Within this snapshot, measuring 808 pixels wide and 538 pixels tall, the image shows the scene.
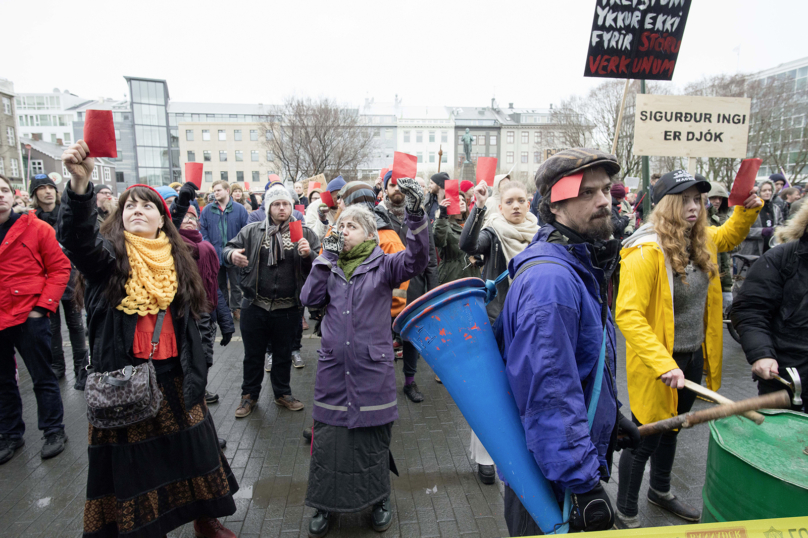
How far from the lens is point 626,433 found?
1.86m

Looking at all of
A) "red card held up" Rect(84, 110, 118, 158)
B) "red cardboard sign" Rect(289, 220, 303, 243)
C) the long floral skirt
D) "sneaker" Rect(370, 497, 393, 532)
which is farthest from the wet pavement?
"red card held up" Rect(84, 110, 118, 158)

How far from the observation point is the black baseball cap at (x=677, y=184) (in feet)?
9.46

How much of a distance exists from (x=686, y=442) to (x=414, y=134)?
240 feet

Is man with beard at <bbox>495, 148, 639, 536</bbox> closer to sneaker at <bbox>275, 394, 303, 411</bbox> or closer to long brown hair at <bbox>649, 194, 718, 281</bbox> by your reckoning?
long brown hair at <bbox>649, 194, 718, 281</bbox>

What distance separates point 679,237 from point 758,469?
4.60 ft

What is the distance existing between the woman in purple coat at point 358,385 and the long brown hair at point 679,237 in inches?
60.2

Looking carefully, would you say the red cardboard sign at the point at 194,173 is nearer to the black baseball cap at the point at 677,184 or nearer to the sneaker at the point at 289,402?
the sneaker at the point at 289,402

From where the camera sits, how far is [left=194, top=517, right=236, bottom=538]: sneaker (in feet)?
9.17

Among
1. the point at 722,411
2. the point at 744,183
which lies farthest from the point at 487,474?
the point at 744,183

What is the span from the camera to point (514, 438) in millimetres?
1593

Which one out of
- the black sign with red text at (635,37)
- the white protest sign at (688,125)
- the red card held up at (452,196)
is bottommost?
the red card held up at (452,196)

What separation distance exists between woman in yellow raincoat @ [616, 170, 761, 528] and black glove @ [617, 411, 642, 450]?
0.78 metres

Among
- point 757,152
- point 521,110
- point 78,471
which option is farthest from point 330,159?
point 521,110

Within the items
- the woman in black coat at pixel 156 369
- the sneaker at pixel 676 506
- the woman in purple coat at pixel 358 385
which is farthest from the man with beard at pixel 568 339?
the woman in black coat at pixel 156 369
